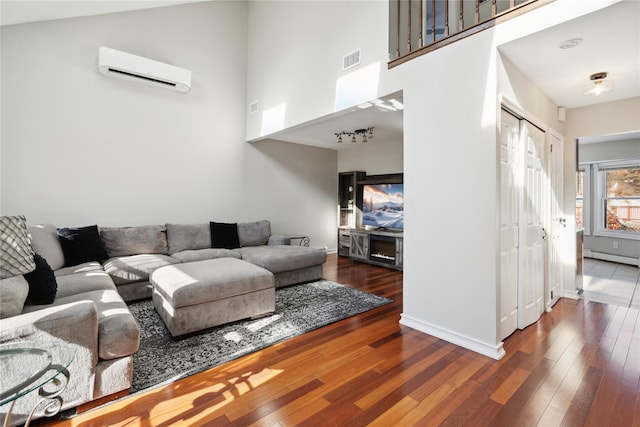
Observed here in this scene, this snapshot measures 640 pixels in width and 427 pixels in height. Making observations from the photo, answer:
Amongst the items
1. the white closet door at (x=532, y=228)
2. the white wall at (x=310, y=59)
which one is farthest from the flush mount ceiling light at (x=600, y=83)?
the white wall at (x=310, y=59)

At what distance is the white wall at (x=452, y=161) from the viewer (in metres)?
2.26

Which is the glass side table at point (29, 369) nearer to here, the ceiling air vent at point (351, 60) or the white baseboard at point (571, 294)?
the ceiling air vent at point (351, 60)

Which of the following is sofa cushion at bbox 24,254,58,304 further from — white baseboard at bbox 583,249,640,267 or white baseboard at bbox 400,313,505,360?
white baseboard at bbox 583,249,640,267

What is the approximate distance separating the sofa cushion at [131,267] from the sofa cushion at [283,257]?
0.94 metres

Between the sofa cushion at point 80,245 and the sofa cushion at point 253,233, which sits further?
the sofa cushion at point 253,233

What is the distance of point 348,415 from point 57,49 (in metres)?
4.91

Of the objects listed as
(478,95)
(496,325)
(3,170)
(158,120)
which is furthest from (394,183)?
(3,170)

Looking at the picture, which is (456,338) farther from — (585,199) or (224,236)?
(585,199)

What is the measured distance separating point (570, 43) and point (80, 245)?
16.2 feet

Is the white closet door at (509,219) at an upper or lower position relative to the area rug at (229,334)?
upper

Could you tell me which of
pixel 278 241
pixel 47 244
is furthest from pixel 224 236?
pixel 47 244

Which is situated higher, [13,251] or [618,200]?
[618,200]

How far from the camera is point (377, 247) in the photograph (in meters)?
5.38

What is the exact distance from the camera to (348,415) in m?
1.63
